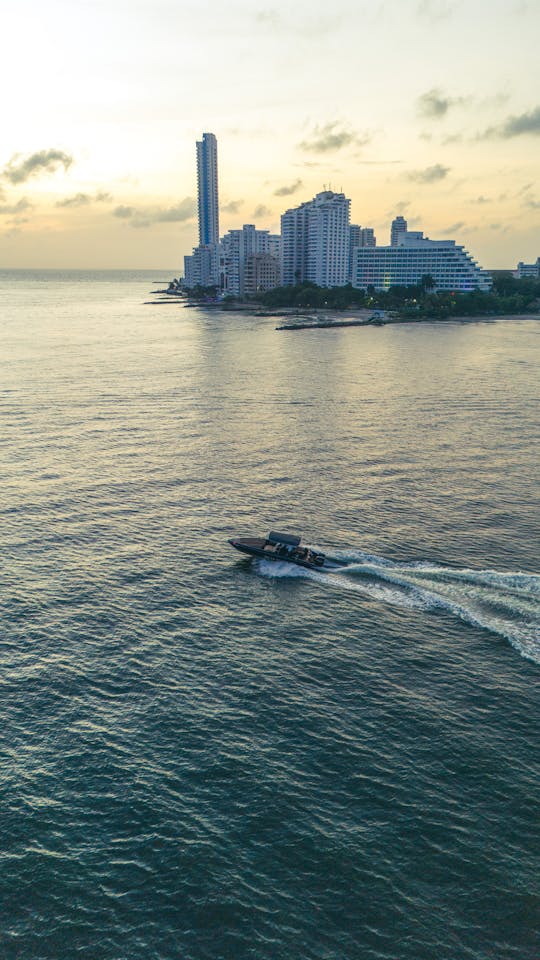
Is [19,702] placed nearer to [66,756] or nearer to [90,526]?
[66,756]

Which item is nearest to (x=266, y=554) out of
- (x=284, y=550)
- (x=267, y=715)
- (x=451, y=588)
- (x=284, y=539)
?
(x=284, y=550)

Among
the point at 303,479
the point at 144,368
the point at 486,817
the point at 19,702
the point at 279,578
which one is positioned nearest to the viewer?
the point at 486,817

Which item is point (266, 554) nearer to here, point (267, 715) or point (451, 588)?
point (451, 588)

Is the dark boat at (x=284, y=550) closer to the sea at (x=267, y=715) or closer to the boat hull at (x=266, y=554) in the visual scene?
the boat hull at (x=266, y=554)

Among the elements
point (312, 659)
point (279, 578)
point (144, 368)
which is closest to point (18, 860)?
point (312, 659)

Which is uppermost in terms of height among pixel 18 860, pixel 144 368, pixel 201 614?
pixel 144 368

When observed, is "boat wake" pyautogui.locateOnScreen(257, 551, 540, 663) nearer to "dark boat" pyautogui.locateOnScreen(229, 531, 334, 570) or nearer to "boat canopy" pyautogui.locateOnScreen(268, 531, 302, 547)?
"dark boat" pyautogui.locateOnScreen(229, 531, 334, 570)
